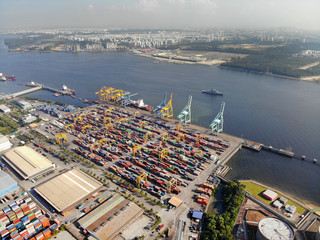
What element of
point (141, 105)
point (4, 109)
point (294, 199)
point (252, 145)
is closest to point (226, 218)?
point (294, 199)

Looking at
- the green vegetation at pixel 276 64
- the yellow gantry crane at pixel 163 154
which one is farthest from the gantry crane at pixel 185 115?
the green vegetation at pixel 276 64

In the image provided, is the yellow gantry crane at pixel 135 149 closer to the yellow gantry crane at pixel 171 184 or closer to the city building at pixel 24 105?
the yellow gantry crane at pixel 171 184

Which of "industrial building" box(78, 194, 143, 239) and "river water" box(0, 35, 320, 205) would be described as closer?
"industrial building" box(78, 194, 143, 239)

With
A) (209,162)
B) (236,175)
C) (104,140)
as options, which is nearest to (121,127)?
(104,140)

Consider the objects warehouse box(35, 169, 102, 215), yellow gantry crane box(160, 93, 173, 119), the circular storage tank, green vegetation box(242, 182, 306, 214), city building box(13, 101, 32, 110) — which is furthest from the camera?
city building box(13, 101, 32, 110)

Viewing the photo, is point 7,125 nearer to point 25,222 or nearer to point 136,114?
point 136,114

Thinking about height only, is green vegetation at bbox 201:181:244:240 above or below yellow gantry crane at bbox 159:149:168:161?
below

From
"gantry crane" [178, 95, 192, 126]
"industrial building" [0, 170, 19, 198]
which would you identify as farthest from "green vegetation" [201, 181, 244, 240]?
"industrial building" [0, 170, 19, 198]

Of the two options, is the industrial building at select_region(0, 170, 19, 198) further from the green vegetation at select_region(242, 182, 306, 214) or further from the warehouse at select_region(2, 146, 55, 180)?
the green vegetation at select_region(242, 182, 306, 214)
